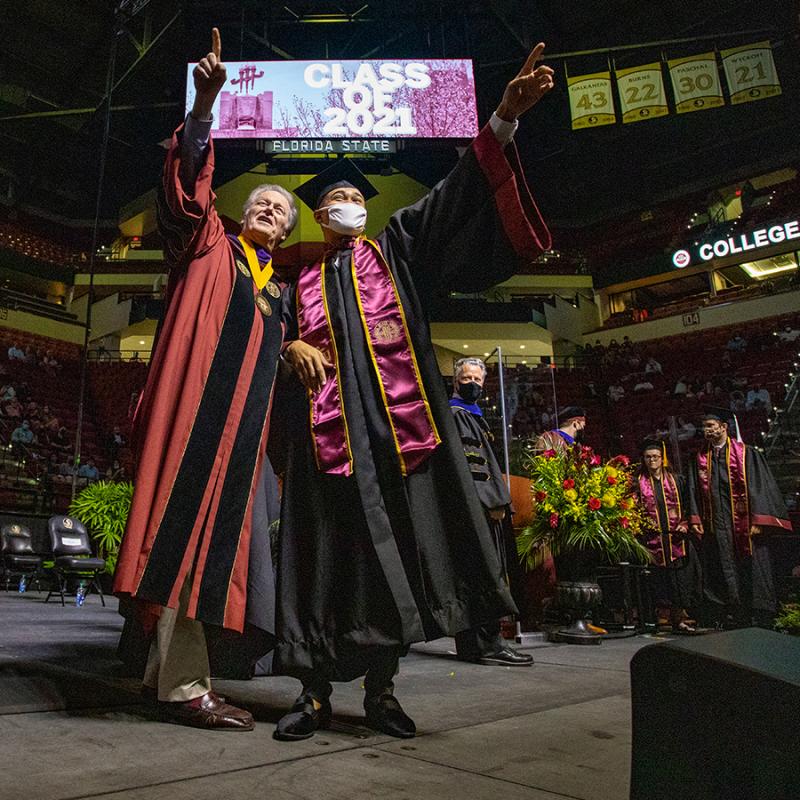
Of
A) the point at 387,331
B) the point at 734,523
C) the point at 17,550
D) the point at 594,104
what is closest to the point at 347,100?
the point at 594,104

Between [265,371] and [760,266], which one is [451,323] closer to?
[760,266]

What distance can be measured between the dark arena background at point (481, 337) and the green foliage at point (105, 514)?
4 cm

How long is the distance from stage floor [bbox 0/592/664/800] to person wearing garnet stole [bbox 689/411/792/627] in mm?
3650

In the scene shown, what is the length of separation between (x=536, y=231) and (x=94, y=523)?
6.89 meters

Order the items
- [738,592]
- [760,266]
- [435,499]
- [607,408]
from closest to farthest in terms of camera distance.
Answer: [435,499]
[738,592]
[607,408]
[760,266]

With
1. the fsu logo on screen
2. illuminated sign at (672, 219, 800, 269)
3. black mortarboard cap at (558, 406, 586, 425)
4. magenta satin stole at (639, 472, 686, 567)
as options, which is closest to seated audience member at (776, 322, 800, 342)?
illuminated sign at (672, 219, 800, 269)

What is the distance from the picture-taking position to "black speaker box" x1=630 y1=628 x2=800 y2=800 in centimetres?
68

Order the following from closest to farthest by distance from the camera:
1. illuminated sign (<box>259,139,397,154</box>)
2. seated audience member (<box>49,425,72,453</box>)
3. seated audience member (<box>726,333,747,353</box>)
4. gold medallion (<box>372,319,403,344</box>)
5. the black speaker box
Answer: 1. the black speaker box
2. gold medallion (<box>372,319,403,344</box>)
3. illuminated sign (<box>259,139,397,154</box>)
4. seated audience member (<box>49,425,72,453</box>)
5. seated audience member (<box>726,333,747,353</box>)

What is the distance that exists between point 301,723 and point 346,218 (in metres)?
1.48

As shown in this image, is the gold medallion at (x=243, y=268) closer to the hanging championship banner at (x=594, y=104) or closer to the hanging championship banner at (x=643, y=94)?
the hanging championship banner at (x=594, y=104)

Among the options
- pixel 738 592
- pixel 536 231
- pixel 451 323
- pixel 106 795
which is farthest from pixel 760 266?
pixel 106 795

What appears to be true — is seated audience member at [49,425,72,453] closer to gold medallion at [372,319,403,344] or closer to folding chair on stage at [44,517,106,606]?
folding chair on stage at [44,517,106,606]

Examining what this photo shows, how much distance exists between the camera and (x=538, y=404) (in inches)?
226

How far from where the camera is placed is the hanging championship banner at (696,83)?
10133mm
